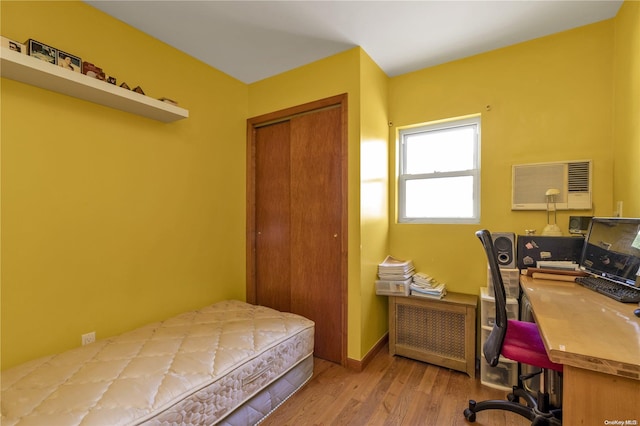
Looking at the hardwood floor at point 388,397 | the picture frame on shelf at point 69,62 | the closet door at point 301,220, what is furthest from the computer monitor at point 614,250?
the picture frame on shelf at point 69,62

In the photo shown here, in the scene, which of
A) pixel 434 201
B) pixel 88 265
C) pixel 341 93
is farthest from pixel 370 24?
pixel 88 265

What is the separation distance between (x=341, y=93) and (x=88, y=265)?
2.27 m

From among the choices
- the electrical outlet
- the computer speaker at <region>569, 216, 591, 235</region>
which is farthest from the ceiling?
the electrical outlet

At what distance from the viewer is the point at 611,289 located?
55.5 inches

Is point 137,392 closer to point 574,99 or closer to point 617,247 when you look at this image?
point 617,247

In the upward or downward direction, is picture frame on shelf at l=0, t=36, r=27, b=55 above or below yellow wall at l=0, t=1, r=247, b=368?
above

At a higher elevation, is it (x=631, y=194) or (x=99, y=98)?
(x=99, y=98)

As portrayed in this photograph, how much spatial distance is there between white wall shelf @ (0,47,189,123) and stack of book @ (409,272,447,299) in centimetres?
237

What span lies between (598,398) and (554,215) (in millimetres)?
1690

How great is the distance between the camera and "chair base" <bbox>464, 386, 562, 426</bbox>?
1.32 metres

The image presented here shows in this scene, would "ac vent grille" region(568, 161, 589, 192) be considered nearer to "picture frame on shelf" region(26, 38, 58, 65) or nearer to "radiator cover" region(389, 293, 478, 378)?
"radiator cover" region(389, 293, 478, 378)

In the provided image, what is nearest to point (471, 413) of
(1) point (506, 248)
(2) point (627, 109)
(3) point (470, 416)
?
(3) point (470, 416)

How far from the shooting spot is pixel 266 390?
5.52 feet

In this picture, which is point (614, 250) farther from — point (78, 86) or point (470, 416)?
point (78, 86)
